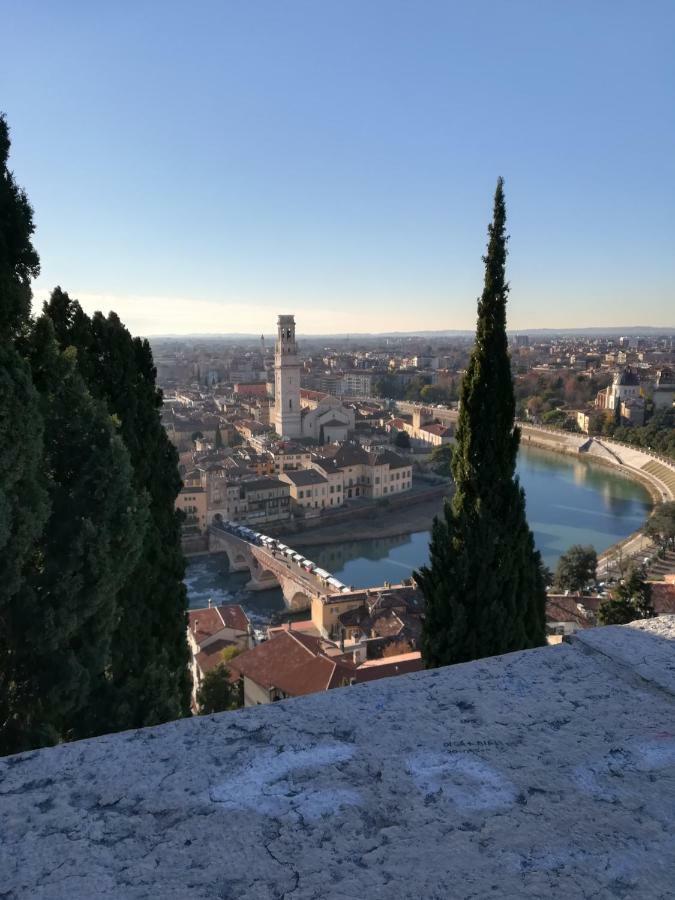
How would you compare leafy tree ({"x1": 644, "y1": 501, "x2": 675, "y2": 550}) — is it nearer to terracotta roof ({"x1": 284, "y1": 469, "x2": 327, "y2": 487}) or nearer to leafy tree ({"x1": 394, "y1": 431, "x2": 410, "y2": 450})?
terracotta roof ({"x1": 284, "y1": 469, "x2": 327, "y2": 487})

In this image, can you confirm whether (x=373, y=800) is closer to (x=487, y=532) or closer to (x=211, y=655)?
(x=487, y=532)

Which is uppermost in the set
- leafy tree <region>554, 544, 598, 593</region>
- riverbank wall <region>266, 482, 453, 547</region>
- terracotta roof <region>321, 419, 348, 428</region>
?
terracotta roof <region>321, 419, 348, 428</region>

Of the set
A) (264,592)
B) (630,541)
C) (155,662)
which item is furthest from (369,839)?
(630,541)

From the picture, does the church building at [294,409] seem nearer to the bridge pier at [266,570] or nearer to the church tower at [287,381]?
the church tower at [287,381]

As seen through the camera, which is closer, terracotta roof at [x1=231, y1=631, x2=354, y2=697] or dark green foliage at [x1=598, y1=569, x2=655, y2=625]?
terracotta roof at [x1=231, y1=631, x2=354, y2=697]

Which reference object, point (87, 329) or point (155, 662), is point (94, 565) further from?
point (87, 329)

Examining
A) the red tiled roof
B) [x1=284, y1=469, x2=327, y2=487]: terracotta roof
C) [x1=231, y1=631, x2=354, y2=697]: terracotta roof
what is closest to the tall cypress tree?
[x1=231, y1=631, x2=354, y2=697]: terracotta roof

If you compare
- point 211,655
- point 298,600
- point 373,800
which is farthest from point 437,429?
point 373,800
